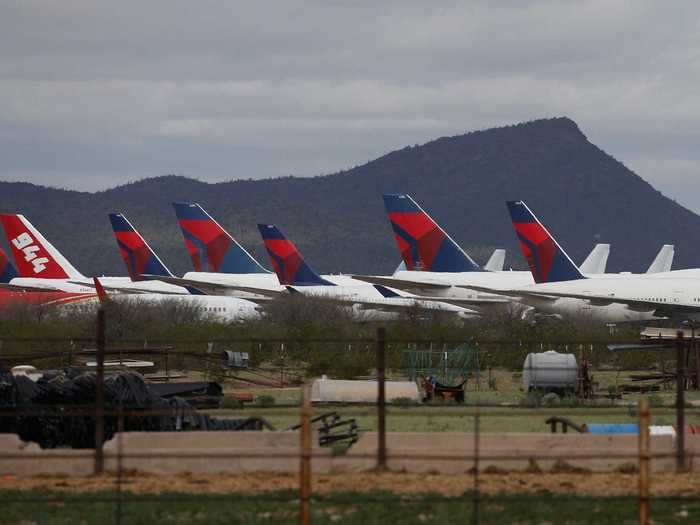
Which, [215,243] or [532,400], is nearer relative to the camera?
[532,400]

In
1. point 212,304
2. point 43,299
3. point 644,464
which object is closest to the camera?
point 644,464

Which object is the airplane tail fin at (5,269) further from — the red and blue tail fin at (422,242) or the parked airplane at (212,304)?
the red and blue tail fin at (422,242)

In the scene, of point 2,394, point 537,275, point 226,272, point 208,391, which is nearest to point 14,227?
point 226,272

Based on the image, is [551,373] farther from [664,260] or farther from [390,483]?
[664,260]

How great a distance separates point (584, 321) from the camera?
226 ft

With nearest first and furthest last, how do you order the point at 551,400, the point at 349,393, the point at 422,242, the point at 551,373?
the point at 349,393 < the point at 551,400 < the point at 551,373 < the point at 422,242

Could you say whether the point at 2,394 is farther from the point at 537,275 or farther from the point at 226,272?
the point at 226,272

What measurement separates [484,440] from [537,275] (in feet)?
189

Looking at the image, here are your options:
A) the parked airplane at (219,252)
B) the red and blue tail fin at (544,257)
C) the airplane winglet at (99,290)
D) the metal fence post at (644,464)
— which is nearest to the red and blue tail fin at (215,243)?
the parked airplane at (219,252)

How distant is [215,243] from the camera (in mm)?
97188

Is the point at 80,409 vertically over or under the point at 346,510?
over

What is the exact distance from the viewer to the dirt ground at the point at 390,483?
16.6 metres

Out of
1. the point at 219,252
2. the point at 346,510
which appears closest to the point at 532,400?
the point at 346,510

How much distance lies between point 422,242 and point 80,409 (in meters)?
63.0
